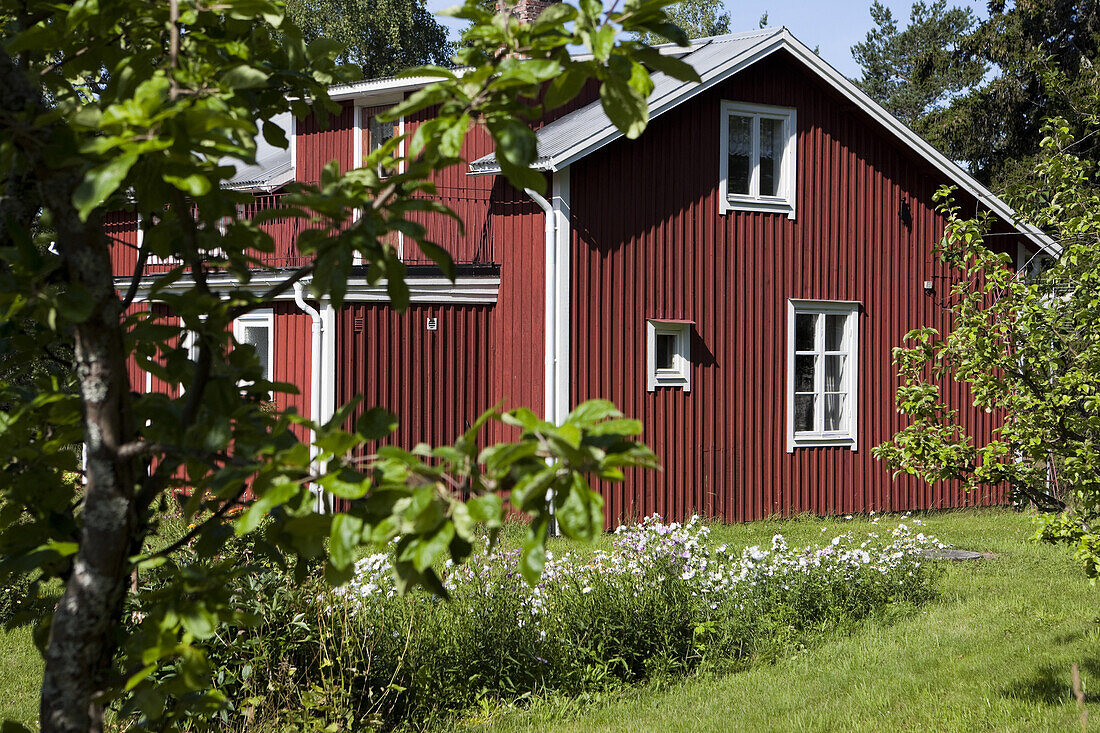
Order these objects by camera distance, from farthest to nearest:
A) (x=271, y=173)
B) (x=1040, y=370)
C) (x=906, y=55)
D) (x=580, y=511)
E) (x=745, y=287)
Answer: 1. (x=906, y=55)
2. (x=271, y=173)
3. (x=745, y=287)
4. (x=1040, y=370)
5. (x=580, y=511)

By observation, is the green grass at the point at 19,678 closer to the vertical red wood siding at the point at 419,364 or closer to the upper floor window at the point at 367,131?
the vertical red wood siding at the point at 419,364

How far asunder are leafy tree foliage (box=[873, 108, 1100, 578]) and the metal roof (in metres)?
6.17

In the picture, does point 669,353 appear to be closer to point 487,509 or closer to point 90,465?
point 90,465

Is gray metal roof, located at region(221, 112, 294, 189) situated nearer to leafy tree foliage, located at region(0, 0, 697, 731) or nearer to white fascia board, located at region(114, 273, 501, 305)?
white fascia board, located at region(114, 273, 501, 305)

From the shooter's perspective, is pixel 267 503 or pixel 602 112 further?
pixel 602 112

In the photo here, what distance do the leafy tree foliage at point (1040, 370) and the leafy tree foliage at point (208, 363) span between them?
3946mm

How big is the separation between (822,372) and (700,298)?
2184 mm

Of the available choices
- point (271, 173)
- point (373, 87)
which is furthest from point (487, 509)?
point (271, 173)

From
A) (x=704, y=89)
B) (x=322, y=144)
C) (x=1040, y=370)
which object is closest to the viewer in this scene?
(x=1040, y=370)

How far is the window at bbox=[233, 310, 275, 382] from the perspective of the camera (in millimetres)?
13773

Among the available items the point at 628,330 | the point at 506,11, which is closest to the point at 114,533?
the point at 506,11

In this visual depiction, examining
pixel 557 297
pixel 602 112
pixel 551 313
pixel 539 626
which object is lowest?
pixel 539 626

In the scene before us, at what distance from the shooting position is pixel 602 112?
12.6 metres

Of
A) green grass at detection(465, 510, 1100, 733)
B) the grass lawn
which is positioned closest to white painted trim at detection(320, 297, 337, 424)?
the grass lawn
